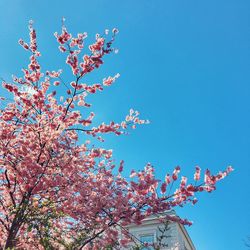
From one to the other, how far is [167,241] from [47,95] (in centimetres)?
1574

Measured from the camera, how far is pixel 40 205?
7.12 metres

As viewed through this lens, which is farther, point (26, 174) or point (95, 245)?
point (95, 245)

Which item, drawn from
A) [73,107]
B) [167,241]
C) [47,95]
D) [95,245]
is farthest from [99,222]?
[167,241]

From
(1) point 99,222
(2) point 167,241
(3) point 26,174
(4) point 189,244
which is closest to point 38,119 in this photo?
(3) point 26,174

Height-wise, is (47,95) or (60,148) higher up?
(47,95)

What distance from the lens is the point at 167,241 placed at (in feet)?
65.1

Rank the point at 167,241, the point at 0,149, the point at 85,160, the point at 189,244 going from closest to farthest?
the point at 0,149, the point at 85,160, the point at 167,241, the point at 189,244

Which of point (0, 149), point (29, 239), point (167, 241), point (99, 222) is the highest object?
point (167, 241)

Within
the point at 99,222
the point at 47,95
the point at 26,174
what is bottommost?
the point at 99,222

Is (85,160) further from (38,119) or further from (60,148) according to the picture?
(38,119)

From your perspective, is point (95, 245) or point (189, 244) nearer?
point (95, 245)

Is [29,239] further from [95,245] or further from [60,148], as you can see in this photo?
[60,148]

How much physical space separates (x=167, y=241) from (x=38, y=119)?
15966 millimetres

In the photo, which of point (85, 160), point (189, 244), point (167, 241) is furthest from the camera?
point (189, 244)
